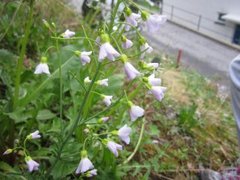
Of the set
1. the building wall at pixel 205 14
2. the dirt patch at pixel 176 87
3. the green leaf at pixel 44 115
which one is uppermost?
the green leaf at pixel 44 115

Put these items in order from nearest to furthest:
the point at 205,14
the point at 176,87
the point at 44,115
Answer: the point at 44,115 → the point at 176,87 → the point at 205,14

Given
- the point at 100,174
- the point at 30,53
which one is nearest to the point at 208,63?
the point at 30,53

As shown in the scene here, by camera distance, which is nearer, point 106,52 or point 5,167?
point 106,52

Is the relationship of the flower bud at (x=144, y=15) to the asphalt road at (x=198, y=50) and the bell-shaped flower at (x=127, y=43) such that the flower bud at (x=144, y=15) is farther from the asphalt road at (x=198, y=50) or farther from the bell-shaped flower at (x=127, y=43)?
the asphalt road at (x=198, y=50)

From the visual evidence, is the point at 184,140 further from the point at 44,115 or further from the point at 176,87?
the point at 176,87

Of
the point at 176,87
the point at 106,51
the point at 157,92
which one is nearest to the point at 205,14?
the point at 176,87

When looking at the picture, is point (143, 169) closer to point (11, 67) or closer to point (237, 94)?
point (237, 94)

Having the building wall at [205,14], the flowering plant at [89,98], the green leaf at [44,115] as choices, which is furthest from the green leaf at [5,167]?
the building wall at [205,14]
